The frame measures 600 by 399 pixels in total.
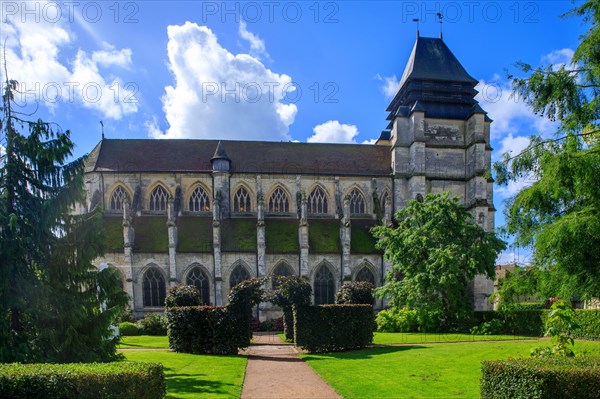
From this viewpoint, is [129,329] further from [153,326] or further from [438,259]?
[438,259]

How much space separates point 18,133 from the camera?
1201cm

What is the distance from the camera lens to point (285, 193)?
123 feet

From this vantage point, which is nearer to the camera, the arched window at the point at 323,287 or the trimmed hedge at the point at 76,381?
the trimmed hedge at the point at 76,381

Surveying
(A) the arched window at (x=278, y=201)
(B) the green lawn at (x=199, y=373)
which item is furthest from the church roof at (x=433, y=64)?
(B) the green lawn at (x=199, y=373)

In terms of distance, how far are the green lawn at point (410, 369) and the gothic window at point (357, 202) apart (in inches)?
735

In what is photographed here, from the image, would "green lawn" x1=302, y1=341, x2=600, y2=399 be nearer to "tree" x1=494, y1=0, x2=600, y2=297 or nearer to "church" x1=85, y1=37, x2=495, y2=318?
"tree" x1=494, y1=0, x2=600, y2=297

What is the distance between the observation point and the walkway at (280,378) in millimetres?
11620

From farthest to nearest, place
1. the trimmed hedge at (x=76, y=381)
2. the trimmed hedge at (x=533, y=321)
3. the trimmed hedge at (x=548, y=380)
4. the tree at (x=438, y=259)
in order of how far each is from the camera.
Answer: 1. the tree at (x=438, y=259)
2. the trimmed hedge at (x=533, y=321)
3. the trimmed hedge at (x=548, y=380)
4. the trimmed hedge at (x=76, y=381)

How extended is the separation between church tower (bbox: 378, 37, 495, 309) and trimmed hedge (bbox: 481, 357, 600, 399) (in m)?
27.8

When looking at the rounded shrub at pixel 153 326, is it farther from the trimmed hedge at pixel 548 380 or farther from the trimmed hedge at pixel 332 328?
the trimmed hedge at pixel 548 380

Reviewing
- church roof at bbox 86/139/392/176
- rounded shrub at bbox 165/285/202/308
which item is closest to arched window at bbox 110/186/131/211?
church roof at bbox 86/139/392/176

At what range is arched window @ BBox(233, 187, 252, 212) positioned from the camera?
37.2 metres

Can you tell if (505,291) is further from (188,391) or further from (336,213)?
(336,213)

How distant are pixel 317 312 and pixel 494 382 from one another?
1197cm
